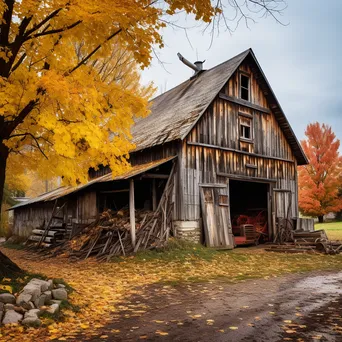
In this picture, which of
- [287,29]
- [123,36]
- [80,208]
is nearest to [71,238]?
[80,208]

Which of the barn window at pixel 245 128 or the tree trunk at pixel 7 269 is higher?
the barn window at pixel 245 128

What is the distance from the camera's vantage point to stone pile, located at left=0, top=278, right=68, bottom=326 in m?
5.27

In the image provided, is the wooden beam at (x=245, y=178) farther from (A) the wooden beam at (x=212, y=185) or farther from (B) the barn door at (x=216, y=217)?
(B) the barn door at (x=216, y=217)

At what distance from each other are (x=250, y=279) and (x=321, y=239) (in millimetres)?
7550

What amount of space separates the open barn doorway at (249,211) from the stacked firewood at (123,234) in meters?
5.05

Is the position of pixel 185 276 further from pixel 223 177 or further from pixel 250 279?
pixel 223 177

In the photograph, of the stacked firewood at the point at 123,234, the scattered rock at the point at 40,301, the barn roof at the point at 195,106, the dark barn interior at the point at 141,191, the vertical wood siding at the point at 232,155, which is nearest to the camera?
the scattered rock at the point at 40,301

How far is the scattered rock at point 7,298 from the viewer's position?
18.5 feet

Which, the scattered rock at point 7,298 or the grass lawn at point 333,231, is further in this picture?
the grass lawn at point 333,231

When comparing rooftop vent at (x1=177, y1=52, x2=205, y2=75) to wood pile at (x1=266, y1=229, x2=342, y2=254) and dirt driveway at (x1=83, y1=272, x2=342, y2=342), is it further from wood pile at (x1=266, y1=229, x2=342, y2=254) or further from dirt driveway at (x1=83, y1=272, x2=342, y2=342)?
dirt driveway at (x1=83, y1=272, x2=342, y2=342)

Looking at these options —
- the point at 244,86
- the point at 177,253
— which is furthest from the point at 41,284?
the point at 244,86

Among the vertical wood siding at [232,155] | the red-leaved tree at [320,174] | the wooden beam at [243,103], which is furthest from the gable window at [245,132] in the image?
the red-leaved tree at [320,174]

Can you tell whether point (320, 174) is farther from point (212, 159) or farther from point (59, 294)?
point (59, 294)

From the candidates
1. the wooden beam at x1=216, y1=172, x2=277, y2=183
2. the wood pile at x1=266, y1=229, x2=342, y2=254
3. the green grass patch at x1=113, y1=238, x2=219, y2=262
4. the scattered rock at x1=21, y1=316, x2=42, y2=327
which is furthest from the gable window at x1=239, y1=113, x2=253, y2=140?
the scattered rock at x1=21, y1=316, x2=42, y2=327
